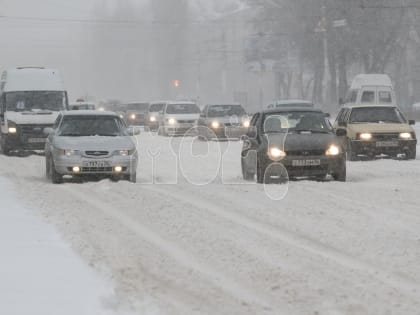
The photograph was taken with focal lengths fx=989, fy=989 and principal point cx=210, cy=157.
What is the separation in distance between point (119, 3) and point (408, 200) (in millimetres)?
185054

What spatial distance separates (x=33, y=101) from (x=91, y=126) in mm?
9809

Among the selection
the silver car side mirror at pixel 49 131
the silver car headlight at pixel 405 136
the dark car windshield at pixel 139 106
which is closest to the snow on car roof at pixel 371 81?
the silver car headlight at pixel 405 136

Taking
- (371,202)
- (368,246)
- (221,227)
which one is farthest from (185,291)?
(371,202)

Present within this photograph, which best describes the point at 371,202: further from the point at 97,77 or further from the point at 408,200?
the point at 97,77

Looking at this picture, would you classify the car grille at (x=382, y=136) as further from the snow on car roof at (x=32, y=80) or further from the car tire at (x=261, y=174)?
the snow on car roof at (x=32, y=80)

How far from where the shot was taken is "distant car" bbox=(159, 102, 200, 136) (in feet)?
146

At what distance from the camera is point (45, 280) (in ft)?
26.4

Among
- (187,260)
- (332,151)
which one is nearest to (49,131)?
(332,151)

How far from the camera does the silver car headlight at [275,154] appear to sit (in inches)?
702

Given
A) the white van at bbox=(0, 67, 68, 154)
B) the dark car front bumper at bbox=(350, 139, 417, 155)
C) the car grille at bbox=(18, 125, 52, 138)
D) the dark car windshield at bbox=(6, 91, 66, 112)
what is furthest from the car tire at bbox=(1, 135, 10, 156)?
the dark car front bumper at bbox=(350, 139, 417, 155)

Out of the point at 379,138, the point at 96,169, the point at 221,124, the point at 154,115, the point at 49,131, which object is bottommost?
the point at 96,169

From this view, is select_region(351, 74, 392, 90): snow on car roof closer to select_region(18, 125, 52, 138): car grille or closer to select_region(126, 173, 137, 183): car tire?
select_region(18, 125, 52, 138): car grille

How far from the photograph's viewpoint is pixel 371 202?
14.2 meters

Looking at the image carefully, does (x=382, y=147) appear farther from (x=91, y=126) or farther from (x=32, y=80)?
(x=32, y=80)
